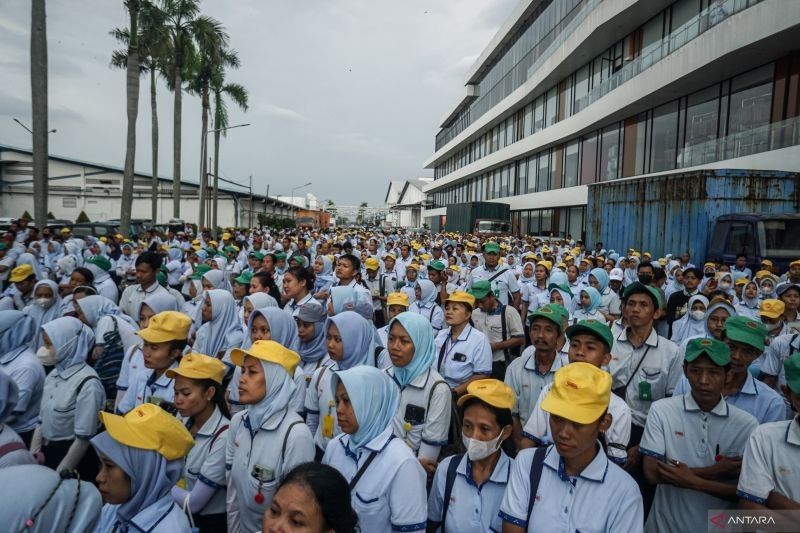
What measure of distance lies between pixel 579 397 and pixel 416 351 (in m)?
1.37

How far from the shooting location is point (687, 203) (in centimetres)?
1407

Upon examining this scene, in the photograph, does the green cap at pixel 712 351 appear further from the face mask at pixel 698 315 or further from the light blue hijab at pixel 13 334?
the light blue hijab at pixel 13 334

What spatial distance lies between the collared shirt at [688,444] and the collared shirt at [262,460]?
204 cm

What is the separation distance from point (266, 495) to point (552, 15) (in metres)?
37.0

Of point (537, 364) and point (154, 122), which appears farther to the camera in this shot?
point (154, 122)

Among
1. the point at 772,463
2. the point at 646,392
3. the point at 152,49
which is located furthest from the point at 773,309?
the point at 152,49

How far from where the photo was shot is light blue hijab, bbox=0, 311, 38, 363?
367cm

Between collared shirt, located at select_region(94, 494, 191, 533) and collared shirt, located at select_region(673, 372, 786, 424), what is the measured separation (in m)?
3.14

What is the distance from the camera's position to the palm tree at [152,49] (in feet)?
67.3

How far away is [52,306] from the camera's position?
5.72 metres

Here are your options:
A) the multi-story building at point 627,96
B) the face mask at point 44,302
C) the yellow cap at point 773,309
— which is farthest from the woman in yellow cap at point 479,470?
the multi-story building at point 627,96

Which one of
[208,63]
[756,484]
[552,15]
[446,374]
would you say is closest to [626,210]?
[446,374]

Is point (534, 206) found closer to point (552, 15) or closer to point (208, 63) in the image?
point (552, 15)

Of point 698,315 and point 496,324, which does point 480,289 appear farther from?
point 698,315
